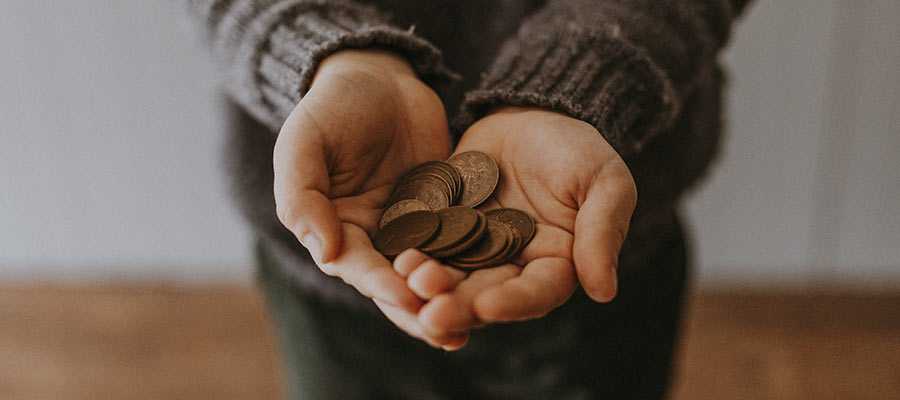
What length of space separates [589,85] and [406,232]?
0.20 meters

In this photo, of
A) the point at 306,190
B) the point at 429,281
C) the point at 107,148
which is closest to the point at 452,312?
the point at 429,281

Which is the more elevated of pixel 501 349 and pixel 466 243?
pixel 466 243

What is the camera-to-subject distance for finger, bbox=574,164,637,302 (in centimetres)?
52

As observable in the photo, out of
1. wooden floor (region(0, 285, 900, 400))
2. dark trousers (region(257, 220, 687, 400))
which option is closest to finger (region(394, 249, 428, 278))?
dark trousers (region(257, 220, 687, 400))

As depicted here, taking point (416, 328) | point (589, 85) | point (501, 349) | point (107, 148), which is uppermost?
point (589, 85)

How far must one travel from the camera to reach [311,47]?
66 centimetres

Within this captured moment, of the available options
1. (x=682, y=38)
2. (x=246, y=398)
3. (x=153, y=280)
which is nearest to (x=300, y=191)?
(x=682, y=38)

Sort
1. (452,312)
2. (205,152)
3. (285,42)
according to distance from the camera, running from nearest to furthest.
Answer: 1. (452,312)
2. (285,42)
3. (205,152)

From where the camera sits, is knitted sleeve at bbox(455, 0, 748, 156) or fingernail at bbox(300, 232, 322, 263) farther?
knitted sleeve at bbox(455, 0, 748, 156)

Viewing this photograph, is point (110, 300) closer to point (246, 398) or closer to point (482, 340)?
point (246, 398)

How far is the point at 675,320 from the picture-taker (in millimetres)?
997

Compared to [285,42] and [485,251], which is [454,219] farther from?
[285,42]

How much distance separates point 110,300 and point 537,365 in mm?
1264

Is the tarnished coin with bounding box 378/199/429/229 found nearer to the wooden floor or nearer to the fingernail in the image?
the fingernail
